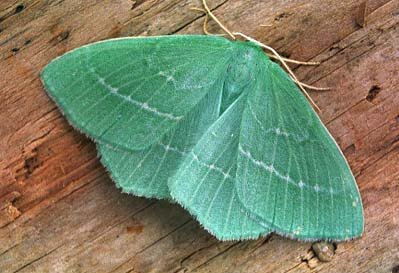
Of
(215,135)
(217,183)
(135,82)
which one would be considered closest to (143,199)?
(217,183)

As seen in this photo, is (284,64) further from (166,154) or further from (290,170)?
(166,154)

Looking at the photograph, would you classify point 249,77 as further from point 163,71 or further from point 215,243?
point 215,243

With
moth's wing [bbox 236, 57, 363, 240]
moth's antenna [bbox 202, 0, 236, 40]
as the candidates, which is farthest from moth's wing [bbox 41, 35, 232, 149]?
moth's wing [bbox 236, 57, 363, 240]

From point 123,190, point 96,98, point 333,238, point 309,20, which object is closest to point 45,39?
point 96,98

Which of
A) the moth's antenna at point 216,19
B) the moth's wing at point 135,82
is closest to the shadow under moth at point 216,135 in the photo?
the moth's wing at point 135,82

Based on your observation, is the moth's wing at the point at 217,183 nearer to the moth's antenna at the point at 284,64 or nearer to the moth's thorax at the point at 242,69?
the moth's thorax at the point at 242,69

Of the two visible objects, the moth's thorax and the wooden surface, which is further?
the wooden surface

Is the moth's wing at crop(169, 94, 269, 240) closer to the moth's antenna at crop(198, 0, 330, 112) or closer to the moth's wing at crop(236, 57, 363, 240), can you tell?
the moth's wing at crop(236, 57, 363, 240)
